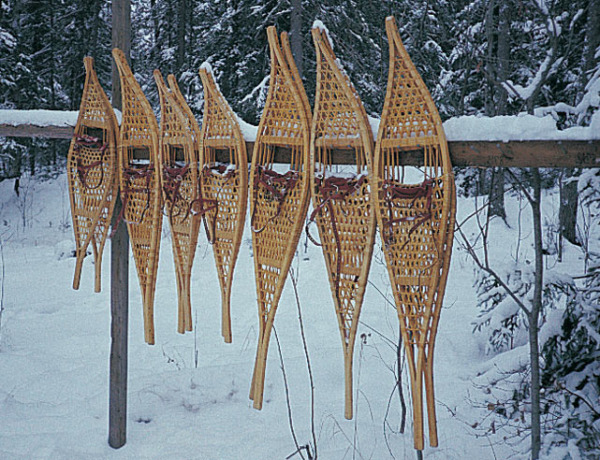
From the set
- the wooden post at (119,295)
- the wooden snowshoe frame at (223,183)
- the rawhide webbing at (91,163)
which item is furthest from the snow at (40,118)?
the wooden snowshoe frame at (223,183)

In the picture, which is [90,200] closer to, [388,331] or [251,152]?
[251,152]

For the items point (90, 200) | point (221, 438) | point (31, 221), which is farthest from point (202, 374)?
point (31, 221)

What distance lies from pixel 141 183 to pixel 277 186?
0.67 meters

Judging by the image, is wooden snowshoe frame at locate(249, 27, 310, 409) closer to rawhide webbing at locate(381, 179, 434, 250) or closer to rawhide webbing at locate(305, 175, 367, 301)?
rawhide webbing at locate(305, 175, 367, 301)

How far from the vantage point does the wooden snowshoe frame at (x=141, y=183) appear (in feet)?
6.65

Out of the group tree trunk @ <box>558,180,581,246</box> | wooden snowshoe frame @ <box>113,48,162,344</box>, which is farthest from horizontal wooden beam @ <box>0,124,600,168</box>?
tree trunk @ <box>558,180,581,246</box>

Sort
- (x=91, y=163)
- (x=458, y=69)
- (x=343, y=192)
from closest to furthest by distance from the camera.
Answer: (x=343, y=192) → (x=91, y=163) → (x=458, y=69)

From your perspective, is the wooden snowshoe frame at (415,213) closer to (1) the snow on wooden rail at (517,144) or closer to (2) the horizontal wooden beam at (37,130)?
(1) the snow on wooden rail at (517,144)

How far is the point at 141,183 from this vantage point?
2.11 m

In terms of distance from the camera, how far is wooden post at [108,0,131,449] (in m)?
2.51

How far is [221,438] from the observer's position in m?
2.94

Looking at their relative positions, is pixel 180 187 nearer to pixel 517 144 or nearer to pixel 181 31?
pixel 517 144

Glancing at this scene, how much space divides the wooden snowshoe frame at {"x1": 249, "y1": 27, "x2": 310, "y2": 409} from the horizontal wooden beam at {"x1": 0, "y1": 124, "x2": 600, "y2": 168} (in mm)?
154

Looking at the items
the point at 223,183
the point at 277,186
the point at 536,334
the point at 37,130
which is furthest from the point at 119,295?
the point at 536,334
